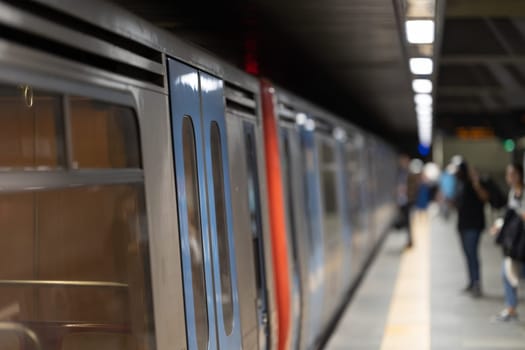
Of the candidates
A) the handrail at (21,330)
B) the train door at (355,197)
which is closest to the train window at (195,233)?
the handrail at (21,330)

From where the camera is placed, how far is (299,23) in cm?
818

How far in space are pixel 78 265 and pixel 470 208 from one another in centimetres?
879

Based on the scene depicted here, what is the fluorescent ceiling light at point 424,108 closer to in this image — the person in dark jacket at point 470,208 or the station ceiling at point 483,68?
the station ceiling at point 483,68

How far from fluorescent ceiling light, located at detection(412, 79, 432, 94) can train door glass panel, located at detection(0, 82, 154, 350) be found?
29.1ft

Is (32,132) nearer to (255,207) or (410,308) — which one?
(255,207)

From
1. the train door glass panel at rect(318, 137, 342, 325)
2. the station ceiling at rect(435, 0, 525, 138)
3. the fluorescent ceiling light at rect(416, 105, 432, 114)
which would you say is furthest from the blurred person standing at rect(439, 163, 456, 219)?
the train door glass panel at rect(318, 137, 342, 325)

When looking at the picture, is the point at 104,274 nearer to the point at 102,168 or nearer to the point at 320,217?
the point at 102,168

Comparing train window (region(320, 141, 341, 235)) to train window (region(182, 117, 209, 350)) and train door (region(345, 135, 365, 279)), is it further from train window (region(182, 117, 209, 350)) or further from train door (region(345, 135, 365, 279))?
train window (region(182, 117, 209, 350))

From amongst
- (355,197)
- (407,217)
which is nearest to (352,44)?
(355,197)

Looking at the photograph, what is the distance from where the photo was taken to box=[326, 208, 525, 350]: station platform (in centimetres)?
880

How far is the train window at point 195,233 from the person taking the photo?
4.09m

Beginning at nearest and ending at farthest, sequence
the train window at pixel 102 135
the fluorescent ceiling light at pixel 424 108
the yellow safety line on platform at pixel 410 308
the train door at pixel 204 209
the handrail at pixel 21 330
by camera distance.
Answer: the handrail at pixel 21 330 → the train window at pixel 102 135 → the train door at pixel 204 209 → the yellow safety line on platform at pixel 410 308 → the fluorescent ceiling light at pixel 424 108

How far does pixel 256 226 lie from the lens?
5.68m

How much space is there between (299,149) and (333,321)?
3178 mm
